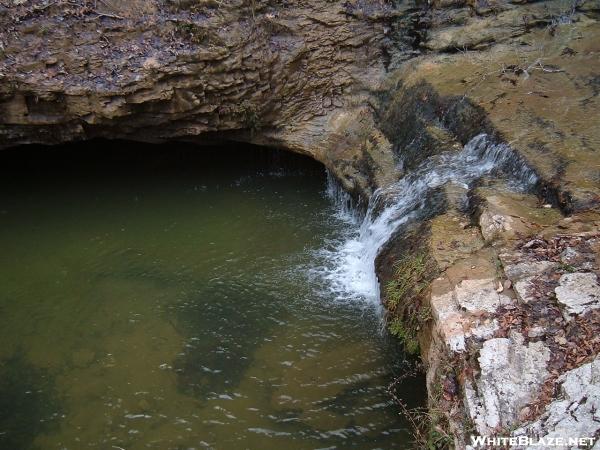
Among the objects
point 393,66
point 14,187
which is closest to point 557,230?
point 393,66

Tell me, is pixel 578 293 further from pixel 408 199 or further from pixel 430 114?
pixel 430 114

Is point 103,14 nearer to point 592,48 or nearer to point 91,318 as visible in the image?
point 91,318

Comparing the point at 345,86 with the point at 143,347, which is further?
the point at 345,86

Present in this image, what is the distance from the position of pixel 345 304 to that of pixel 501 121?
294cm

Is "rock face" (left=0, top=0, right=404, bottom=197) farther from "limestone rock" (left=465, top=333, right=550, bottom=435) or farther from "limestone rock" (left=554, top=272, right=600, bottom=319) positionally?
"limestone rock" (left=465, top=333, right=550, bottom=435)

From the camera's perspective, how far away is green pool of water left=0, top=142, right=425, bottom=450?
16.7 ft

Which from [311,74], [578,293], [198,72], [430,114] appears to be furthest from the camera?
[311,74]

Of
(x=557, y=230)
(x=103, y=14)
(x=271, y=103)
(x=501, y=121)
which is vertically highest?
(x=103, y=14)

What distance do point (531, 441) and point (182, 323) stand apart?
4040 mm

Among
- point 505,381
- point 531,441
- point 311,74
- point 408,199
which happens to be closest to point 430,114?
point 408,199

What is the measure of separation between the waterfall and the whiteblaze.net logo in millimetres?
2811

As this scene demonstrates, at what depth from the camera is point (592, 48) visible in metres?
7.86

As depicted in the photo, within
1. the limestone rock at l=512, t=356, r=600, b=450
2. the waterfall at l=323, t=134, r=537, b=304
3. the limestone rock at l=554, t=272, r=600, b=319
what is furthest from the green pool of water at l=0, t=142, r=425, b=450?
the limestone rock at l=554, t=272, r=600, b=319

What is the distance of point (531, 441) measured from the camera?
3.51 metres
